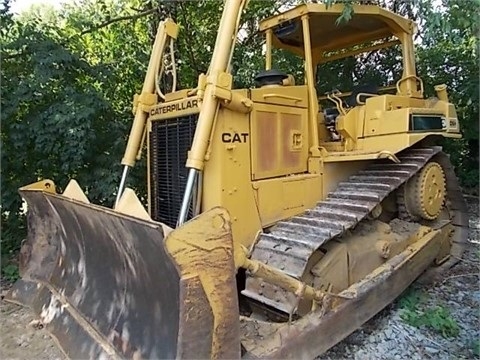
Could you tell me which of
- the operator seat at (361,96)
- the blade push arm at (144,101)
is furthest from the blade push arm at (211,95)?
the operator seat at (361,96)

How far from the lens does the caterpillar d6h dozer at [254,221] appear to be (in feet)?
7.17

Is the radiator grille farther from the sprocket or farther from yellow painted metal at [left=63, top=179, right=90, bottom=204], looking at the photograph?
the sprocket

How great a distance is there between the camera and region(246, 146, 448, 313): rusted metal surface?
283 centimetres

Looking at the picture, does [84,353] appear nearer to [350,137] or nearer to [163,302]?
[163,302]

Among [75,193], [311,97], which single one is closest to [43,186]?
[75,193]

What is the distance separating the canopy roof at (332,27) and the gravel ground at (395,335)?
8.22ft

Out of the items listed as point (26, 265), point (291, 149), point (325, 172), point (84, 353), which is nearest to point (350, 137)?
point (325, 172)

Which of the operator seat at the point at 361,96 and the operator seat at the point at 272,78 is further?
the operator seat at the point at 361,96

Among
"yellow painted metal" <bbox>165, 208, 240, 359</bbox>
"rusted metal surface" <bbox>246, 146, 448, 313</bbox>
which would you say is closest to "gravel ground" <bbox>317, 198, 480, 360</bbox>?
"rusted metal surface" <bbox>246, 146, 448, 313</bbox>

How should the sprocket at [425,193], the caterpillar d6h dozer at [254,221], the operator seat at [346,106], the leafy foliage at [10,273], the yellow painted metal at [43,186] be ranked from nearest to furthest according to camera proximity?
the caterpillar d6h dozer at [254,221] < the yellow painted metal at [43,186] < the sprocket at [425,193] < the operator seat at [346,106] < the leafy foliage at [10,273]

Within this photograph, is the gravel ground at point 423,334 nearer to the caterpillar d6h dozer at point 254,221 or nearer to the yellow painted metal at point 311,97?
the caterpillar d6h dozer at point 254,221

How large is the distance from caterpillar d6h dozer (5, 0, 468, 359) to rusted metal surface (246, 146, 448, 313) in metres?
0.01

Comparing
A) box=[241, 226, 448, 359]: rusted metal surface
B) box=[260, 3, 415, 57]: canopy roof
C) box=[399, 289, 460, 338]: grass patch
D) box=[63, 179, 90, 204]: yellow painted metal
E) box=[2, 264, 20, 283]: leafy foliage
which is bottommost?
box=[399, 289, 460, 338]: grass patch

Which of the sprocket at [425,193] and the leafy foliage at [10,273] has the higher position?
the sprocket at [425,193]
